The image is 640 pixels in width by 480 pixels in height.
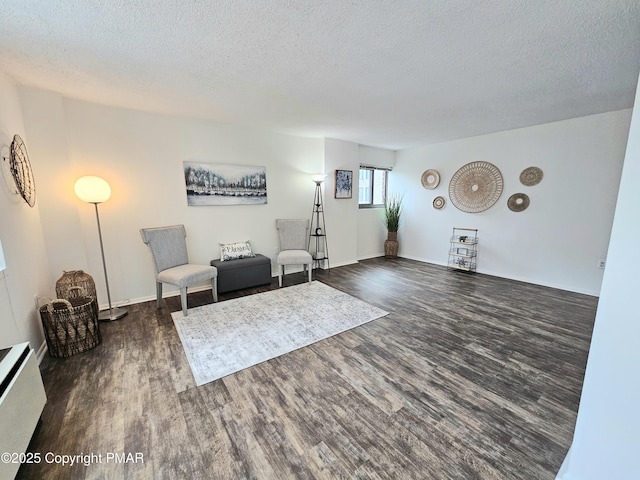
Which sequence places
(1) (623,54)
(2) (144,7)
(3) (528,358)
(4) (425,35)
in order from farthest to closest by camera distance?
(3) (528,358) < (1) (623,54) < (4) (425,35) < (2) (144,7)

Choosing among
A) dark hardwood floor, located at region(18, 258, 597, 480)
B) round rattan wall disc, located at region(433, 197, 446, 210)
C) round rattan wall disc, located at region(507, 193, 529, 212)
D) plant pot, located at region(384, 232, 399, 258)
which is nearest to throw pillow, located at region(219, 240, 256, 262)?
dark hardwood floor, located at region(18, 258, 597, 480)

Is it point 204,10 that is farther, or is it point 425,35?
point 425,35

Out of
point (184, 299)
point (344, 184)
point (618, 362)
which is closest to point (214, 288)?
point (184, 299)

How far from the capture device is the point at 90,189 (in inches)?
105

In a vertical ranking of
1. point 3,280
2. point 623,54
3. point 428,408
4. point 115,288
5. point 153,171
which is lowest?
point 428,408

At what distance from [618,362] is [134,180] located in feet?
14.3

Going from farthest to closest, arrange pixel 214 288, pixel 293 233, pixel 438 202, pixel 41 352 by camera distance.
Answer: pixel 438 202 → pixel 293 233 → pixel 214 288 → pixel 41 352

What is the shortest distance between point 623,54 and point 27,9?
3.88m

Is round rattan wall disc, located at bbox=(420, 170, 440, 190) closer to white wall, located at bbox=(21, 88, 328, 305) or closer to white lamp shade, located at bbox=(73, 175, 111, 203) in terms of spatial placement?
white wall, located at bbox=(21, 88, 328, 305)

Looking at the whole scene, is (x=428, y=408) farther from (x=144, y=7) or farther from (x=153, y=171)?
(x=153, y=171)

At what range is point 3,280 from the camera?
1757 mm

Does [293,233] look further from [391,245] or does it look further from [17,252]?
[17,252]

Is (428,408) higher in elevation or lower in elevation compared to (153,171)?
lower

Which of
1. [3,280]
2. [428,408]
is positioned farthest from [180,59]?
[428,408]
